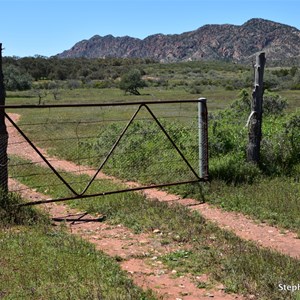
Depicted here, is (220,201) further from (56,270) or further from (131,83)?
(131,83)

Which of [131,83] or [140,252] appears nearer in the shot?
[140,252]

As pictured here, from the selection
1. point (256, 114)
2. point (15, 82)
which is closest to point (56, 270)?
point (256, 114)

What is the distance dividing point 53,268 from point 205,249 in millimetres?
2138

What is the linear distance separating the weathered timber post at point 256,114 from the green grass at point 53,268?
17.5 ft

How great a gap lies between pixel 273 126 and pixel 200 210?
5101 mm

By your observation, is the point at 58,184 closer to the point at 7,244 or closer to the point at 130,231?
the point at 130,231

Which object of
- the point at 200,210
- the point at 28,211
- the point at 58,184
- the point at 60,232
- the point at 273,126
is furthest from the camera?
the point at 273,126

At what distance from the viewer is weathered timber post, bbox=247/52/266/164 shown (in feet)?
35.2

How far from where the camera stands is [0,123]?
7.99 meters

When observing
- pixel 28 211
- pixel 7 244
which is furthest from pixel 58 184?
pixel 7 244

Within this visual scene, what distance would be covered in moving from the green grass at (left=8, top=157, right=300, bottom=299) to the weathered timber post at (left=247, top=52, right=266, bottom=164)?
3.19 meters

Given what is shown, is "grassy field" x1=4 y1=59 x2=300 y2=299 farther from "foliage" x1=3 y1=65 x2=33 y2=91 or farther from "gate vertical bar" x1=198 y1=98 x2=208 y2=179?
"foliage" x1=3 y1=65 x2=33 y2=91

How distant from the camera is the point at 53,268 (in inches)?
218

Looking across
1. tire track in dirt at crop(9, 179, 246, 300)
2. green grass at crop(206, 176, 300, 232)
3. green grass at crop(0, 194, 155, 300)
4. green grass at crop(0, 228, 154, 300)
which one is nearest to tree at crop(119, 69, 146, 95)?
green grass at crop(206, 176, 300, 232)
